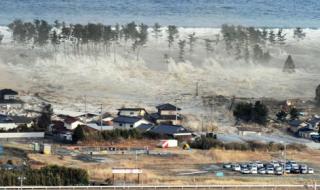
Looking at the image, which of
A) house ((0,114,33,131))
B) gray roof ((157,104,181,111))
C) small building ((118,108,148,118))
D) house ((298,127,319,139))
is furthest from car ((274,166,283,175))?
house ((0,114,33,131))

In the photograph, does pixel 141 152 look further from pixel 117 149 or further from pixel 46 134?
pixel 46 134

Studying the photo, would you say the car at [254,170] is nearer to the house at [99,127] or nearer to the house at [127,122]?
the house at [99,127]

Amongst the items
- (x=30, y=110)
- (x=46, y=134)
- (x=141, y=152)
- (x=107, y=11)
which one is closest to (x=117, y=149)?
(x=141, y=152)

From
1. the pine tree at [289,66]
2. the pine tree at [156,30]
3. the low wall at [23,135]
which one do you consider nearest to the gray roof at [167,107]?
the low wall at [23,135]

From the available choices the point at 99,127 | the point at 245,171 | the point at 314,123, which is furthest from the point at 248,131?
the point at 245,171

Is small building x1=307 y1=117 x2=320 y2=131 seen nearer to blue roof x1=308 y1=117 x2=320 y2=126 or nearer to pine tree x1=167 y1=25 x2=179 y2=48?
blue roof x1=308 y1=117 x2=320 y2=126

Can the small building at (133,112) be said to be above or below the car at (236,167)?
above
